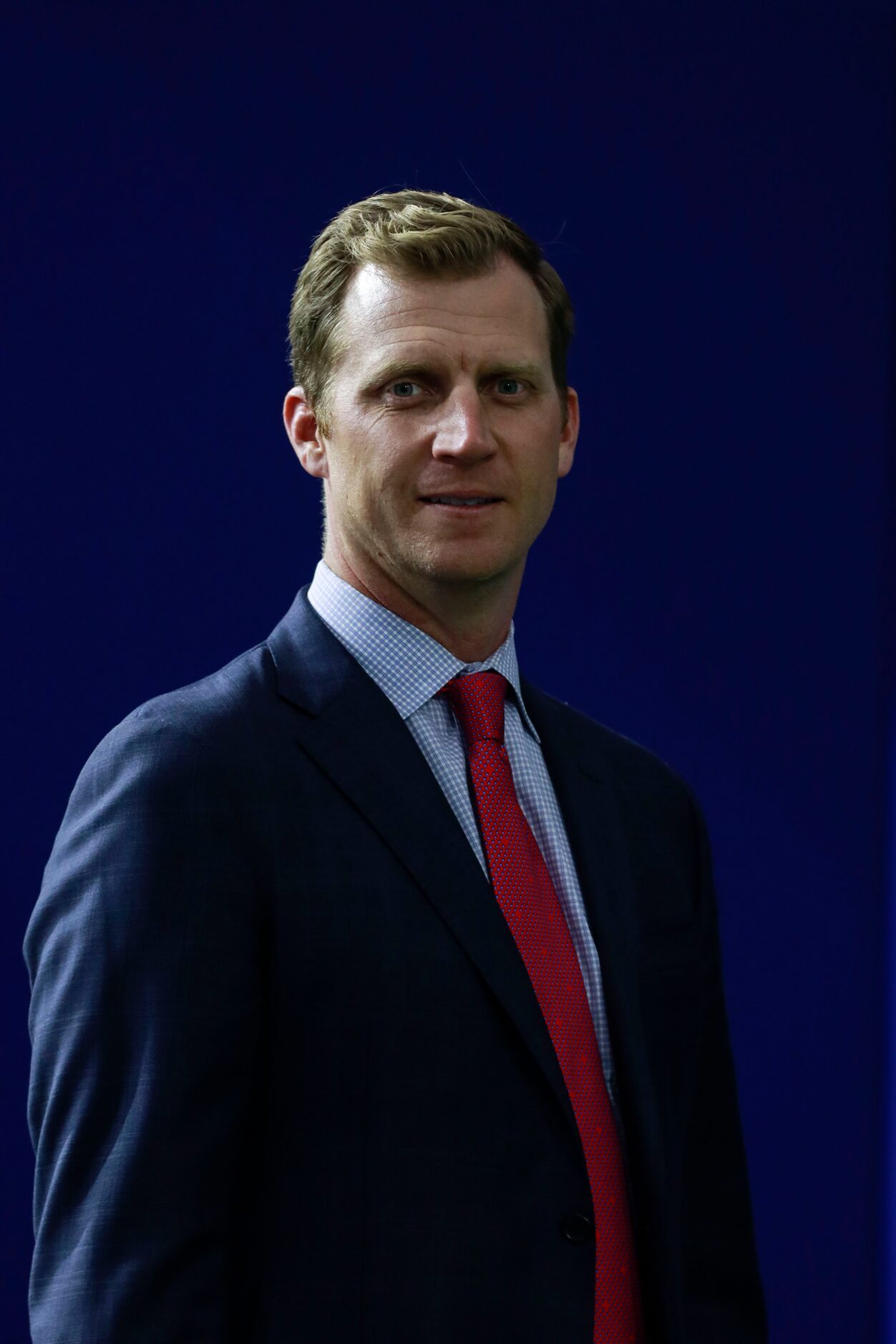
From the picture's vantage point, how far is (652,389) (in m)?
2.43

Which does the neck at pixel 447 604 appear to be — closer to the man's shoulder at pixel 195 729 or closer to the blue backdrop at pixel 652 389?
the man's shoulder at pixel 195 729

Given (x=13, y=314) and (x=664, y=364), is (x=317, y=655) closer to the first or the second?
(x=13, y=314)

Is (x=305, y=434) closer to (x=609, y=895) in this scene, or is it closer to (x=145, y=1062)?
(x=609, y=895)

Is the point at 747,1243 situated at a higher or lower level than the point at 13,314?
lower

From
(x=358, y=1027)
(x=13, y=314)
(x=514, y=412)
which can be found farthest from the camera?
(x=13, y=314)

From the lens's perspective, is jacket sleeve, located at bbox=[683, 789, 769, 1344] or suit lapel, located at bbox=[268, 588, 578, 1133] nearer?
suit lapel, located at bbox=[268, 588, 578, 1133]

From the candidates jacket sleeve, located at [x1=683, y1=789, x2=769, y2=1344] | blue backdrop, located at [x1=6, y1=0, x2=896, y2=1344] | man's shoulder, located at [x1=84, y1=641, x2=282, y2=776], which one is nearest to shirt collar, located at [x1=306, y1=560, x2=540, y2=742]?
man's shoulder, located at [x1=84, y1=641, x2=282, y2=776]

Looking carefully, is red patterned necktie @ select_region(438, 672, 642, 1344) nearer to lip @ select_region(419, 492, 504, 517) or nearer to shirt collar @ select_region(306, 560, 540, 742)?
shirt collar @ select_region(306, 560, 540, 742)

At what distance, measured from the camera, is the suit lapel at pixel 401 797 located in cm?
126

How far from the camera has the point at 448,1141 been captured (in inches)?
48.0

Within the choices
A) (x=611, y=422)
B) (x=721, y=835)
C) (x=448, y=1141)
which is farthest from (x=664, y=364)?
(x=448, y=1141)

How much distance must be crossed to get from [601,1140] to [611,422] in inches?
53.3

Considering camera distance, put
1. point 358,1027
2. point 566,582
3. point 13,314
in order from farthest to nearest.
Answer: point 566,582 → point 13,314 → point 358,1027

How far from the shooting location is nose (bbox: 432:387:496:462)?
1385mm
